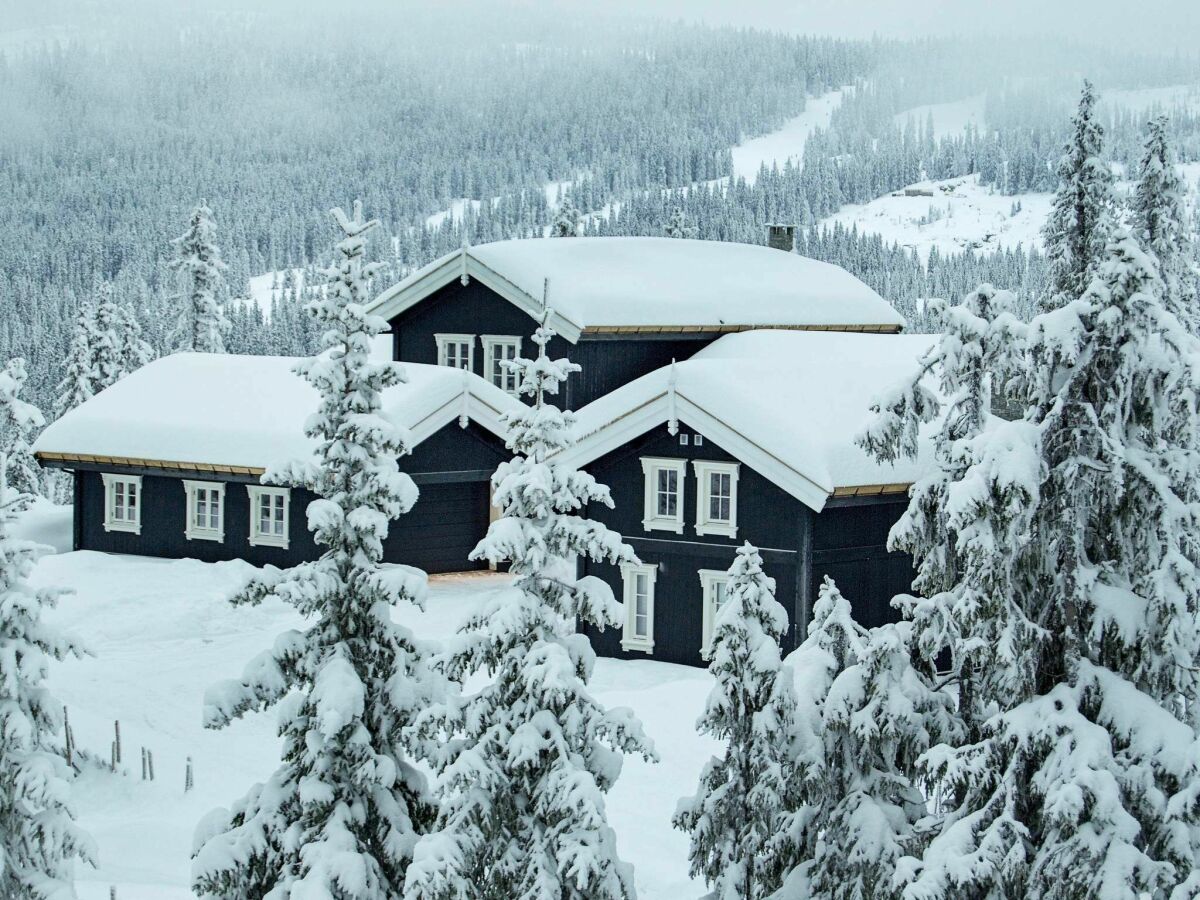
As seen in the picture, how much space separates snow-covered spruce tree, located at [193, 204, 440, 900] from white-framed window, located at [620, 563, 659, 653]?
535 inches

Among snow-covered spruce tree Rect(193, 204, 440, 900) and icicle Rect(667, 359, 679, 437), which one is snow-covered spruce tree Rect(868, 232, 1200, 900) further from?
icicle Rect(667, 359, 679, 437)

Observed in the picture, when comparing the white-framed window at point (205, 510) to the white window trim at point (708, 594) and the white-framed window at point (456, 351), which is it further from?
the white window trim at point (708, 594)

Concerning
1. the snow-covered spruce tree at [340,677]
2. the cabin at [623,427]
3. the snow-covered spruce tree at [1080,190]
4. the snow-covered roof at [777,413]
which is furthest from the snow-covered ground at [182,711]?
the snow-covered spruce tree at [1080,190]

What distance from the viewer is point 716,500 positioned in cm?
2923

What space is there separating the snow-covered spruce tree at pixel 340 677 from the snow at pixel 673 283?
55.6ft

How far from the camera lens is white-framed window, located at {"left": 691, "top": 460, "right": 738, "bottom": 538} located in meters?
28.9

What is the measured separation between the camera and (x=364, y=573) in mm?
15773

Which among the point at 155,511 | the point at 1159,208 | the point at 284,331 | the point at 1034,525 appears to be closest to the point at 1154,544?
the point at 1034,525

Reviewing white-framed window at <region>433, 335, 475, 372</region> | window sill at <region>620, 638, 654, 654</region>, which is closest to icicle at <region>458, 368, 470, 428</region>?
white-framed window at <region>433, 335, 475, 372</region>

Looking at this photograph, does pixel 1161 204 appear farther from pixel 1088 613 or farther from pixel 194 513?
pixel 1088 613

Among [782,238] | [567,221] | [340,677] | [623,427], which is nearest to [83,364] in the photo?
[567,221]

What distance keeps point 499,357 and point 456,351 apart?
133 cm

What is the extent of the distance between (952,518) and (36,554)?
997 cm

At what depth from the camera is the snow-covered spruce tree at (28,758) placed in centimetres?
1555
